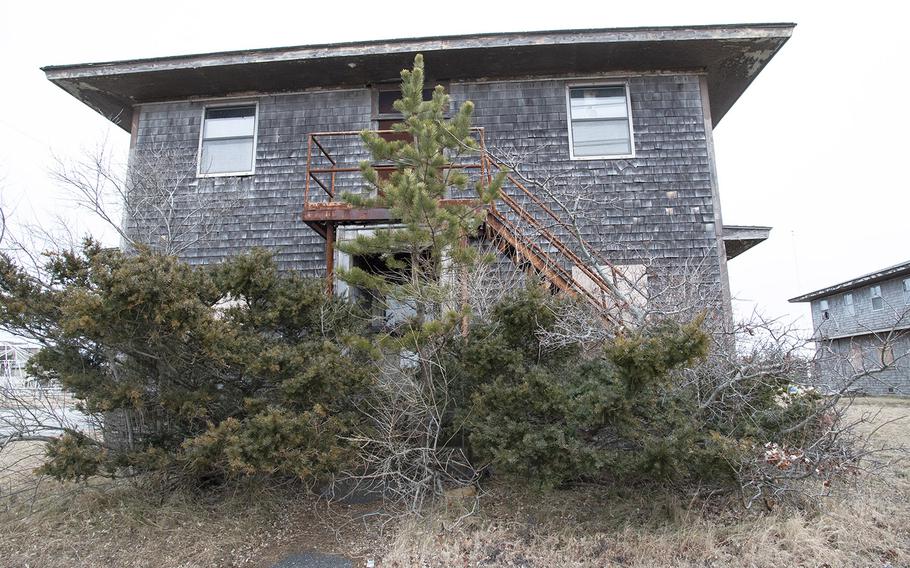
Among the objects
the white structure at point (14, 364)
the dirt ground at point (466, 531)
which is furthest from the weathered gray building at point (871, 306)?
the white structure at point (14, 364)

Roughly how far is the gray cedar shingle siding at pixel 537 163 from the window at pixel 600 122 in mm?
150

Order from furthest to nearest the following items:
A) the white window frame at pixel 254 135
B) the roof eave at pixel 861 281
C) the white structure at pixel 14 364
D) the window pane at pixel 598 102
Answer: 1. the roof eave at pixel 861 281
2. the white window frame at pixel 254 135
3. the window pane at pixel 598 102
4. the white structure at pixel 14 364

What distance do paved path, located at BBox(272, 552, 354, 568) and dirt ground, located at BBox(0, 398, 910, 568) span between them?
109 millimetres

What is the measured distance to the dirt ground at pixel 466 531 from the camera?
4.91m

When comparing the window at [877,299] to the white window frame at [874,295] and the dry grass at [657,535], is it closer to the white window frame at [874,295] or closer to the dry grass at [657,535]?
the white window frame at [874,295]

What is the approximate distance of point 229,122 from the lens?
34.4 feet

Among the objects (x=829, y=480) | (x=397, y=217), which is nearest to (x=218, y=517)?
(x=397, y=217)

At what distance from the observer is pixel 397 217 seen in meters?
6.23

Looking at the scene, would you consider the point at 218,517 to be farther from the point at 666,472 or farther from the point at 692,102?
the point at 692,102

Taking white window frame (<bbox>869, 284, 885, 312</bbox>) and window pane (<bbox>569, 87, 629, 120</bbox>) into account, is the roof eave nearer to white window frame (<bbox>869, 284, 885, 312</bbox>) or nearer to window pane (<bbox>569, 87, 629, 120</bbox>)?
white window frame (<bbox>869, 284, 885, 312</bbox>)

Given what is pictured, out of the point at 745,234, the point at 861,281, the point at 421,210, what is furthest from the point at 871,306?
the point at 421,210

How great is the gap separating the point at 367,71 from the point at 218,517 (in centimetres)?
755

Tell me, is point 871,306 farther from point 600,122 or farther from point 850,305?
point 600,122

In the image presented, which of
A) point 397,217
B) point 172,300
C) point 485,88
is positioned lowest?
point 172,300
